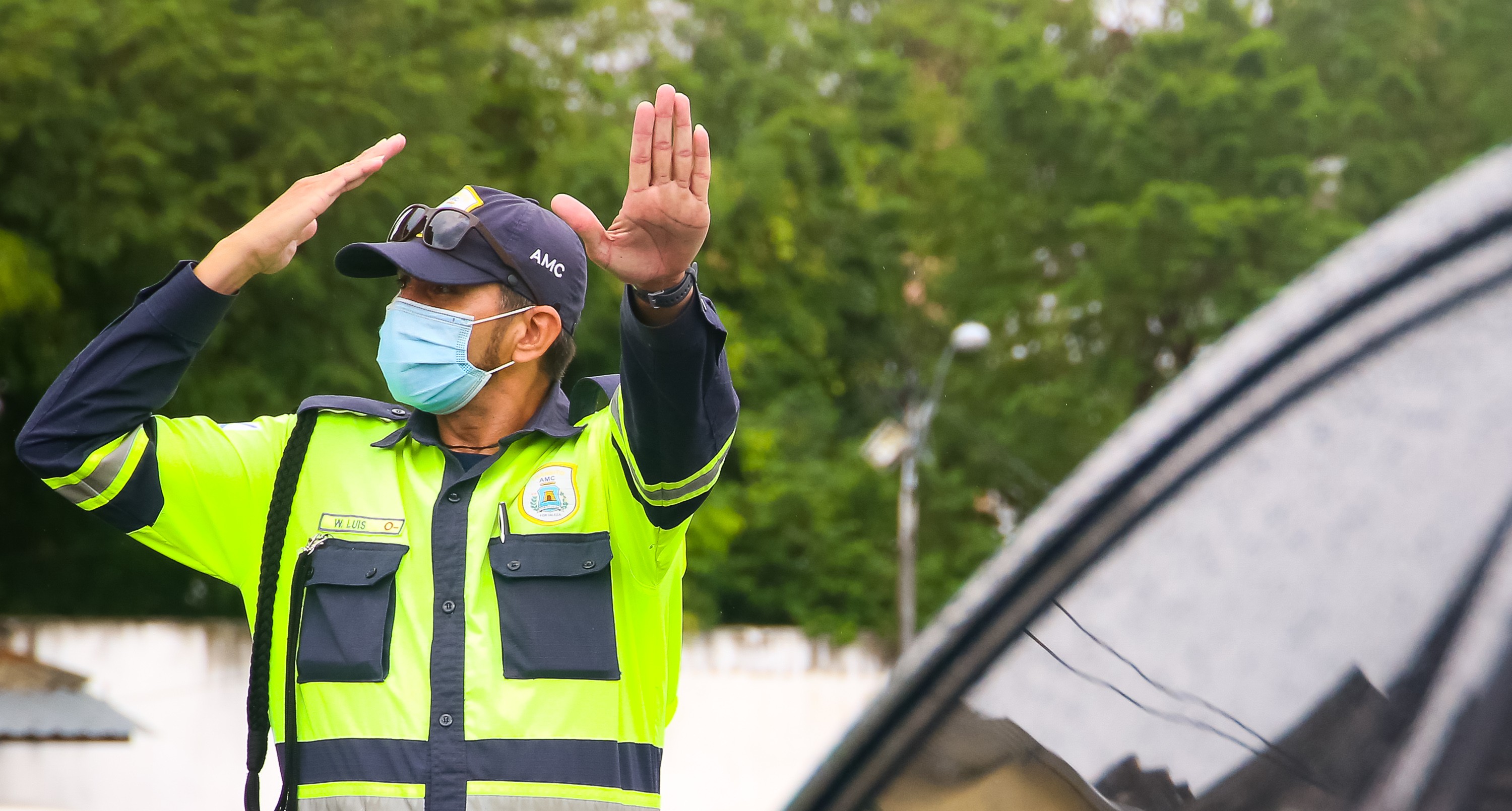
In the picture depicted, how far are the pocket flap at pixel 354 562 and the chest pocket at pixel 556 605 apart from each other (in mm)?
146

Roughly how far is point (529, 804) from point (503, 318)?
0.84 m

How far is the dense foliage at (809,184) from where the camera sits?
1090 cm

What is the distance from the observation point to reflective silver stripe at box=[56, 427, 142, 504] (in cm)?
218

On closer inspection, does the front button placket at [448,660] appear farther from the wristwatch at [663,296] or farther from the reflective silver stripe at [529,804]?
the wristwatch at [663,296]

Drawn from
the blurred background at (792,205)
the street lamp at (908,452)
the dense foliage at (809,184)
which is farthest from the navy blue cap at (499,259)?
the street lamp at (908,452)

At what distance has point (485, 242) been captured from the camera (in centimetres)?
237

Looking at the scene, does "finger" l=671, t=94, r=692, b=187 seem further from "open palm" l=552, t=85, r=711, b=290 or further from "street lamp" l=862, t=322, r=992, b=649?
"street lamp" l=862, t=322, r=992, b=649

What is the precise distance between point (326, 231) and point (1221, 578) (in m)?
11.4

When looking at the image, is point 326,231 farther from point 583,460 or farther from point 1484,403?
point 1484,403

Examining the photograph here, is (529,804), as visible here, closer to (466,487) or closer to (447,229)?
(466,487)

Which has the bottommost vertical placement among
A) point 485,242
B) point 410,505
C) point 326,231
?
point 410,505

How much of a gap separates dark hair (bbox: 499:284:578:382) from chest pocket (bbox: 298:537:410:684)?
Result: 48 cm

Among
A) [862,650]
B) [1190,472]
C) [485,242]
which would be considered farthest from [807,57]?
[1190,472]

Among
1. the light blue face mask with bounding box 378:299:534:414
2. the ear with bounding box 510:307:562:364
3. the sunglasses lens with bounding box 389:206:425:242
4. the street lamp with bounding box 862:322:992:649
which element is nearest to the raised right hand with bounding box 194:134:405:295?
the sunglasses lens with bounding box 389:206:425:242
